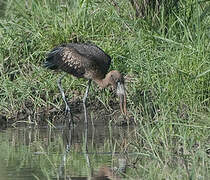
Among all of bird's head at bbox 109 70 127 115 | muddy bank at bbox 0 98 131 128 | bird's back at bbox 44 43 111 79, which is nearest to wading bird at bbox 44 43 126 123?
bird's back at bbox 44 43 111 79

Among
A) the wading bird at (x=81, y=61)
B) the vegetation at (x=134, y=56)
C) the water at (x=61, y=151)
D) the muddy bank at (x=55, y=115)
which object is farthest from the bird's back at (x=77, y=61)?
the water at (x=61, y=151)

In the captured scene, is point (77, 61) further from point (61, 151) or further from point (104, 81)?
point (61, 151)

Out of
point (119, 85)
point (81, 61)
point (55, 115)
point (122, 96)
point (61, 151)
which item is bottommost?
point (61, 151)

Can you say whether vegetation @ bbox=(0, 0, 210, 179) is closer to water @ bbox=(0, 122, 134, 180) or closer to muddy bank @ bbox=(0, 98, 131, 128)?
muddy bank @ bbox=(0, 98, 131, 128)

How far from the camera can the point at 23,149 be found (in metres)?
8.41

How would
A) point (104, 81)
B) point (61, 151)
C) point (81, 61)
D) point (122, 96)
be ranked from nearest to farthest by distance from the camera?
1. point (61, 151)
2. point (122, 96)
3. point (104, 81)
4. point (81, 61)

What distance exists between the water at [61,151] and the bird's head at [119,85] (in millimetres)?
302

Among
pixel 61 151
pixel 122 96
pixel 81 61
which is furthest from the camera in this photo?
pixel 81 61

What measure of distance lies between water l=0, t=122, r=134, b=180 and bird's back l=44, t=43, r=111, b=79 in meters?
0.76

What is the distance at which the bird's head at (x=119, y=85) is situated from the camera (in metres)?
9.86

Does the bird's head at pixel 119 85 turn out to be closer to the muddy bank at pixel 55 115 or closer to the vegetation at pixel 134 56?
the vegetation at pixel 134 56

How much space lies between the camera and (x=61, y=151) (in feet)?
27.0

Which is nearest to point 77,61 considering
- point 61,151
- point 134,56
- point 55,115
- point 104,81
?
point 104,81

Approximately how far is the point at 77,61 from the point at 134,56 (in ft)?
2.89
